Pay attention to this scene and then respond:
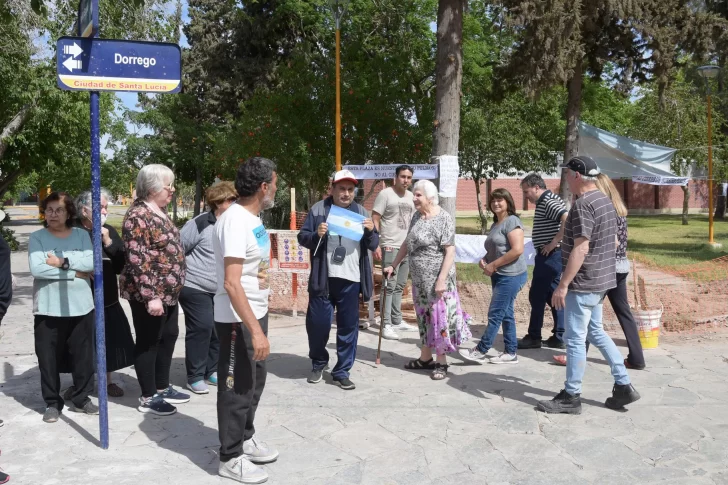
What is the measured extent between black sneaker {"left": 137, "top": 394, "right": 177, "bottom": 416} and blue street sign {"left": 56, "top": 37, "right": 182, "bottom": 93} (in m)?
2.25

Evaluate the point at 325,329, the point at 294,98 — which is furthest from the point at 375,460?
the point at 294,98

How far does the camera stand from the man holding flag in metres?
5.66

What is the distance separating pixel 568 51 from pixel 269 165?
40.0 feet

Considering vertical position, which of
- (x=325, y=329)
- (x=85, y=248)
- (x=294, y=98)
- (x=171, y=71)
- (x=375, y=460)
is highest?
(x=294, y=98)

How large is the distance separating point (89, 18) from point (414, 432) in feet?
10.9

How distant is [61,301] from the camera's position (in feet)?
15.6

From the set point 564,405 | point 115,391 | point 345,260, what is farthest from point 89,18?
point 564,405

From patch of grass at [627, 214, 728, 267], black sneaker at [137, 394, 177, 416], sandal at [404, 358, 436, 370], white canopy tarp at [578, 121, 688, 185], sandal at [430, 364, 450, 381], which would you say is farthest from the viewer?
patch of grass at [627, 214, 728, 267]

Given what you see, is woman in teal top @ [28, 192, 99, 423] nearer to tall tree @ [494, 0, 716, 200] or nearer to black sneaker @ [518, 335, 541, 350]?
black sneaker @ [518, 335, 541, 350]

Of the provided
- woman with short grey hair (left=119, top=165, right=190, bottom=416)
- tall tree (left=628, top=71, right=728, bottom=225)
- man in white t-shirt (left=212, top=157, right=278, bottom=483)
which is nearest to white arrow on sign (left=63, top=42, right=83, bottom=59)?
woman with short grey hair (left=119, top=165, right=190, bottom=416)

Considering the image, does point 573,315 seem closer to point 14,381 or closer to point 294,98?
point 14,381

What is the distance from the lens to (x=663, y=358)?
21.6ft

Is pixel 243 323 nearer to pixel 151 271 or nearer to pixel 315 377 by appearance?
pixel 151 271

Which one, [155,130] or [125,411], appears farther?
[155,130]
